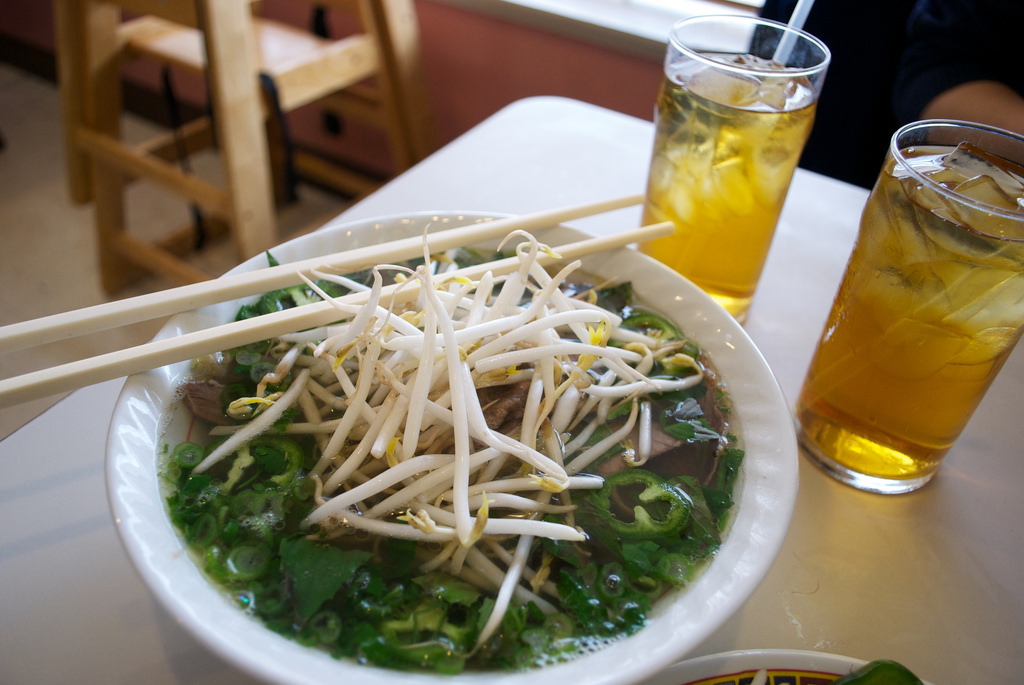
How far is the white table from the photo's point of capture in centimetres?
56

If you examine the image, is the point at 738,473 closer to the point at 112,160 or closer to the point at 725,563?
the point at 725,563

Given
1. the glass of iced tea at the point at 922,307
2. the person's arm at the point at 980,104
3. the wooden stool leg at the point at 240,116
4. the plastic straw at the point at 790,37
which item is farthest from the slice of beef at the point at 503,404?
the wooden stool leg at the point at 240,116

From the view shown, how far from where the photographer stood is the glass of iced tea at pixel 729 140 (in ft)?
2.46

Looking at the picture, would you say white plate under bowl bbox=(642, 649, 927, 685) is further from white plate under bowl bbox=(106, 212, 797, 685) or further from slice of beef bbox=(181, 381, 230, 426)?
slice of beef bbox=(181, 381, 230, 426)

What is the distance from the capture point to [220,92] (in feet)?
5.50

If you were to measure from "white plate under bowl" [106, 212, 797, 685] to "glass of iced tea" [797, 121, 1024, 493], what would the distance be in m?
0.11

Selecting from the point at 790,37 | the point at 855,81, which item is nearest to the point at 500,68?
the point at 855,81

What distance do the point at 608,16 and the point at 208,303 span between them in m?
1.91

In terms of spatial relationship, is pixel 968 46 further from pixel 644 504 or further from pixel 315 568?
pixel 315 568

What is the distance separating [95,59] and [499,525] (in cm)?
206

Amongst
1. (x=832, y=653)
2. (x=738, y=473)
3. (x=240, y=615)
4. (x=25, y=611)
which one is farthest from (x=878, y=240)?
(x=25, y=611)

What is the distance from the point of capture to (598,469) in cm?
65

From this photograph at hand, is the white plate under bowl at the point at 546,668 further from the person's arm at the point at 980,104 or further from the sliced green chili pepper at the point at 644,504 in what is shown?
the person's arm at the point at 980,104

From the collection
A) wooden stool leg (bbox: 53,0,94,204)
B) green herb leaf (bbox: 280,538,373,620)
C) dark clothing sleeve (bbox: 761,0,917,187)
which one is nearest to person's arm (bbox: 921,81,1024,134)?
dark clothing sleeve (bbox: 761,0,917,187)
